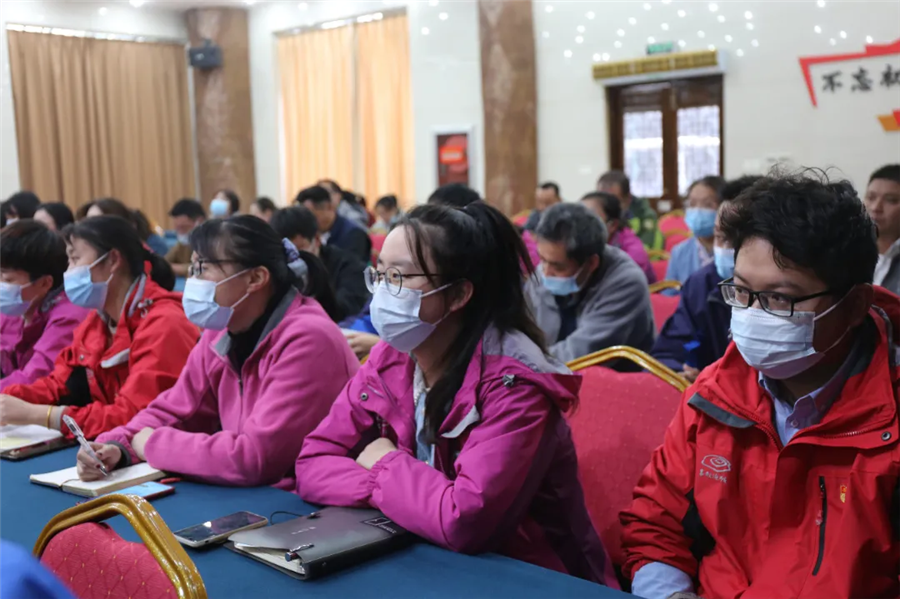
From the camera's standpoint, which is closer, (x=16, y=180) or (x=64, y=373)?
(x=64, y=373)

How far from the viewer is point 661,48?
884 centimetres

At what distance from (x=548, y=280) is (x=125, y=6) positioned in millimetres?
10467

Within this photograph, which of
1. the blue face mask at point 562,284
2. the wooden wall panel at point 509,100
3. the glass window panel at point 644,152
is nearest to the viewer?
the blue face mask at point 562,284

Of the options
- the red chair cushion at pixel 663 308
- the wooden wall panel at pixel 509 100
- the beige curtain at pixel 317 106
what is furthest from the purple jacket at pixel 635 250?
the beige curtain at pixel 317 106

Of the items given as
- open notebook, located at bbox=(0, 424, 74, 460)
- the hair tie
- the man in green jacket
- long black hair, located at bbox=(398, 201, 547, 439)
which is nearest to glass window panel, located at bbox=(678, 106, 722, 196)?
the man in green jacket

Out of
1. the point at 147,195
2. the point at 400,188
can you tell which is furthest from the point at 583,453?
the point at 147,195

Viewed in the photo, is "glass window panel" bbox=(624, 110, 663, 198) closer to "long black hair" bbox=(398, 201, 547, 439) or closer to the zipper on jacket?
"long black hair" bbox=(398, 201, 547, 439)

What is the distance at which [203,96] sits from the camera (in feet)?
41.9

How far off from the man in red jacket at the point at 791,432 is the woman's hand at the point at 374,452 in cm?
58

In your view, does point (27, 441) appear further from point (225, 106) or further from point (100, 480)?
point (225, 106)

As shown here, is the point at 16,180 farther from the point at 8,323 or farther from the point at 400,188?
the point at 8,323

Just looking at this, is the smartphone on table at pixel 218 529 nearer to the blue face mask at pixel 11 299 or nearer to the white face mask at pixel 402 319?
the white face mask at pixel 402 319

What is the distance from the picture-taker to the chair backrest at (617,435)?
6.90 ft

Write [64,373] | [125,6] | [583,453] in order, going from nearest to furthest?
1. [583,453]
2. [64,373]
3. [125,6]
